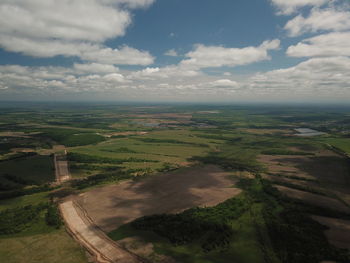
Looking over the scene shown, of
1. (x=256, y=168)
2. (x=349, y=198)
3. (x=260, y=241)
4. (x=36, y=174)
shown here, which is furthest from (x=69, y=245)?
(x=256, y=168)

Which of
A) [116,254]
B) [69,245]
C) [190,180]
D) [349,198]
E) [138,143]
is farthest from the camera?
[138,143]

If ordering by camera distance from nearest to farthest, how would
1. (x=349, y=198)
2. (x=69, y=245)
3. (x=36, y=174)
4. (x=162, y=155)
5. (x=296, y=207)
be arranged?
1. (x=69, y=245)
2. (x=296, y=207)
3. (x=349, y=198)
4. (x=36, y=174)
5. (x=162, y=155)

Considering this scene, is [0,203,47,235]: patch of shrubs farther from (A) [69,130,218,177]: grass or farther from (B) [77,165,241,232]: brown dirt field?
(A) [69,130,218,177]: grass

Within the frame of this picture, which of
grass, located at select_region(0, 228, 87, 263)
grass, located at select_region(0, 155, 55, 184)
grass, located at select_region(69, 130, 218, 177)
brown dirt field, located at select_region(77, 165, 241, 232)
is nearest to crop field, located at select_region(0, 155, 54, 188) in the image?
grass, located at select_region(0, 155, 55, 184)

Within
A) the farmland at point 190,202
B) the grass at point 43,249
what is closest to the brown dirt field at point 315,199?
the farmland at point 190,202

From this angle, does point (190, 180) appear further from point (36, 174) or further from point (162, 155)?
point (36, 174)

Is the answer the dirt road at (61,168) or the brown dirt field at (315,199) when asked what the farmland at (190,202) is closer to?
the brown dirt field at (315,199)
